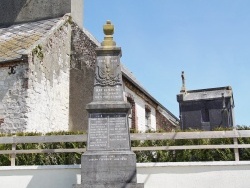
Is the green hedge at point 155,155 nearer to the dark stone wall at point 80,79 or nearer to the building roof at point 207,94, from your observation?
the dark stone wall at point 80,79

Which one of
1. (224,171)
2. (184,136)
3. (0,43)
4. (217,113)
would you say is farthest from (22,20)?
(224,171)

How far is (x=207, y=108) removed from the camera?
16672mm

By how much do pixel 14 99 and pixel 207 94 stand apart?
9.42 metres

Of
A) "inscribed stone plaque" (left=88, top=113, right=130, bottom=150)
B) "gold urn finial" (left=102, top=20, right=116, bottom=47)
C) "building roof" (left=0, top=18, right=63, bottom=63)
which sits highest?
"building roof" (left=0, top=18, right=63, bottom=63)

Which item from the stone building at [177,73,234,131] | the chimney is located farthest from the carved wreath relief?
the stone building at [177,73,234,131]

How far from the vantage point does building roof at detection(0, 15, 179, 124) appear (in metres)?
12.0

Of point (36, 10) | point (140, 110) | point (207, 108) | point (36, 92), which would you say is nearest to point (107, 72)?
point (36, 92)

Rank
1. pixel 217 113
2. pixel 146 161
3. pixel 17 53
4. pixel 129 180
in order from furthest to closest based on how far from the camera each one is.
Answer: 1. pixel 217 113
2. pixel 17 53
3. pixel 146 161
4. pixel 129 180

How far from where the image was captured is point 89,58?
14094 mm

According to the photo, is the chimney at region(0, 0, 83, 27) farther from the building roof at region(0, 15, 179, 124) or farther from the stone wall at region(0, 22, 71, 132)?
the stone wall at region(0, 22, 71, 132)

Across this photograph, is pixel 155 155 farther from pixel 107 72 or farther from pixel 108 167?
pixel 107 72

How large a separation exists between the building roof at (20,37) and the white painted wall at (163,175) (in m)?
4.51

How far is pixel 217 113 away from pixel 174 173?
8.70 meters

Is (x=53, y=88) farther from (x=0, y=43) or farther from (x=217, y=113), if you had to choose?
(x=217, y=113)
